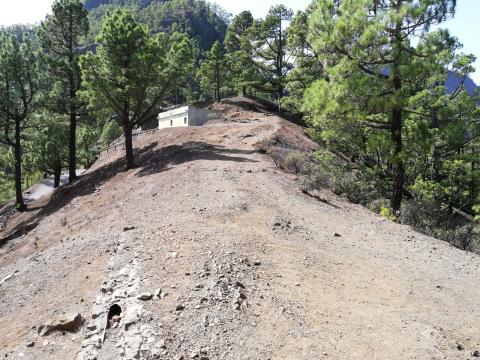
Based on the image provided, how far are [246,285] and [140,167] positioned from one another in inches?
587

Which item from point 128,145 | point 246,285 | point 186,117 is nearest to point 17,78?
point 128,145

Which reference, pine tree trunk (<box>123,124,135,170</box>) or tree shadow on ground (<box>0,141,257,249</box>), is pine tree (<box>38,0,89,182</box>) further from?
pine tree trunk (<box>123,124,135,170</box>)

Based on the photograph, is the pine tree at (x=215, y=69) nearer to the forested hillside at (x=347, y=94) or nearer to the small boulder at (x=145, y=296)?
the forested hillside at (x=347, y=94)

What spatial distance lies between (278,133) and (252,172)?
9.09 meters

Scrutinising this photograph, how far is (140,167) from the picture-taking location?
67.7 feet

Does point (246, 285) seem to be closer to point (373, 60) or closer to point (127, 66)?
point (373, 60)

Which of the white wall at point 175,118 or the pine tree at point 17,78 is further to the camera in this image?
the white wall at point 175,118

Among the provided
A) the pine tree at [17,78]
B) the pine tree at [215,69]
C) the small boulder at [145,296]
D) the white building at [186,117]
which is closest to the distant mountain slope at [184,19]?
the pine tree at [215,69]

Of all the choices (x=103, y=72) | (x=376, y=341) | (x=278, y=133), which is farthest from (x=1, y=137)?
(x=376, y=341)

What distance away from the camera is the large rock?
6047 millimetres

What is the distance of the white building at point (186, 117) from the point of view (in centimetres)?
3183

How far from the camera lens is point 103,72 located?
65.1 feet

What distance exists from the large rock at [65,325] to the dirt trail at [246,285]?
116 millimetres

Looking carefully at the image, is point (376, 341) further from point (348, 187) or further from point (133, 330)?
point (348, 187)
